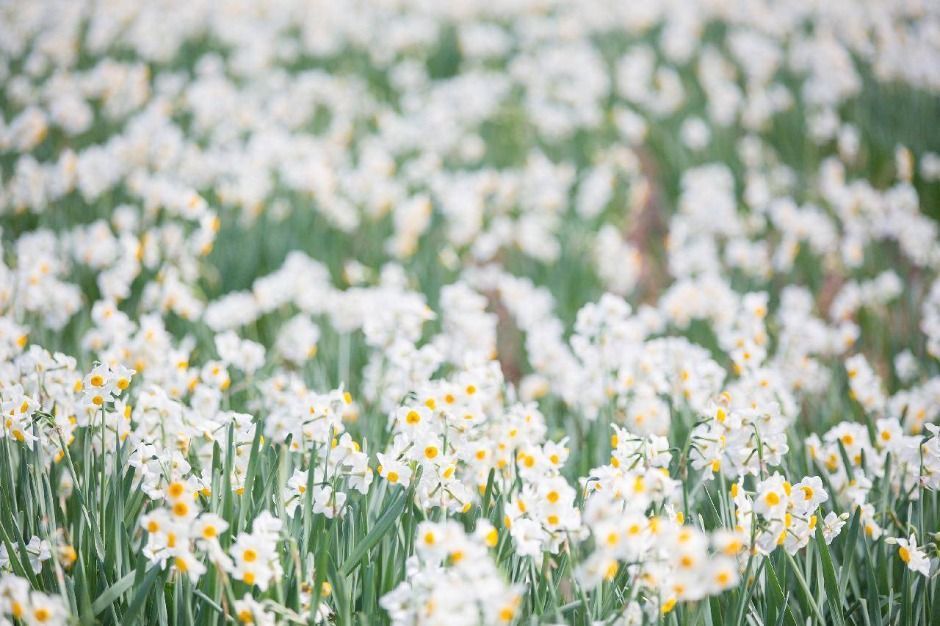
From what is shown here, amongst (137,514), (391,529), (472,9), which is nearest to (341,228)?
(137,514)

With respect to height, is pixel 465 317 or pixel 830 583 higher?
pixel 465 317

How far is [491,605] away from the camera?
1.26 metres

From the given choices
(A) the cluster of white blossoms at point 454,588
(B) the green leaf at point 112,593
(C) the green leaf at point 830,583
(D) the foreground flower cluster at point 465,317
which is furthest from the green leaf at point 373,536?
(C) the green leaf at point 830,583

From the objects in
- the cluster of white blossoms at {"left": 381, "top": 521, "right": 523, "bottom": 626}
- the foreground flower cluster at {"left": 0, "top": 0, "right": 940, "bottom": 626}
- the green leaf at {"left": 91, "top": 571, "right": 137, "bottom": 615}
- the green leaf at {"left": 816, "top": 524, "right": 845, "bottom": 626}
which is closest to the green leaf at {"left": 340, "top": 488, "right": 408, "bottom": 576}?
the foreground flower cluster at {"left": 0, "top": 0, "right": 940, "bottom": 626}

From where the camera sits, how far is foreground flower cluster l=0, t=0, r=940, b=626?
1649 millimetres

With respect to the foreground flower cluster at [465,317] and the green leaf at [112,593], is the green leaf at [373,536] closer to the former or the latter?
the foreground flower cluster at [465,317]

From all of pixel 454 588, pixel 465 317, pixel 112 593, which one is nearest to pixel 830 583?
pixel 454 588

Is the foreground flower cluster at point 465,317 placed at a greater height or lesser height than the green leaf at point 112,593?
greater

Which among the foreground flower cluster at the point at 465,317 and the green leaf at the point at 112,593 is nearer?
the green leaf at the point at 112,593

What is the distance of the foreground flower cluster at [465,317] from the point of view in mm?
1649

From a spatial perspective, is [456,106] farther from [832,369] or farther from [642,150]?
[832,369]

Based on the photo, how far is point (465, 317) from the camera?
2873mm

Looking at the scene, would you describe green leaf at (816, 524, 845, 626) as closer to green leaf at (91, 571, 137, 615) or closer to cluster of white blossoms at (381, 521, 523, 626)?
cluster of white blossoms at (381, 521, 523, 626)

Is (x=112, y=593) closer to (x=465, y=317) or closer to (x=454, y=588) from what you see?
(x=454, y=588)
